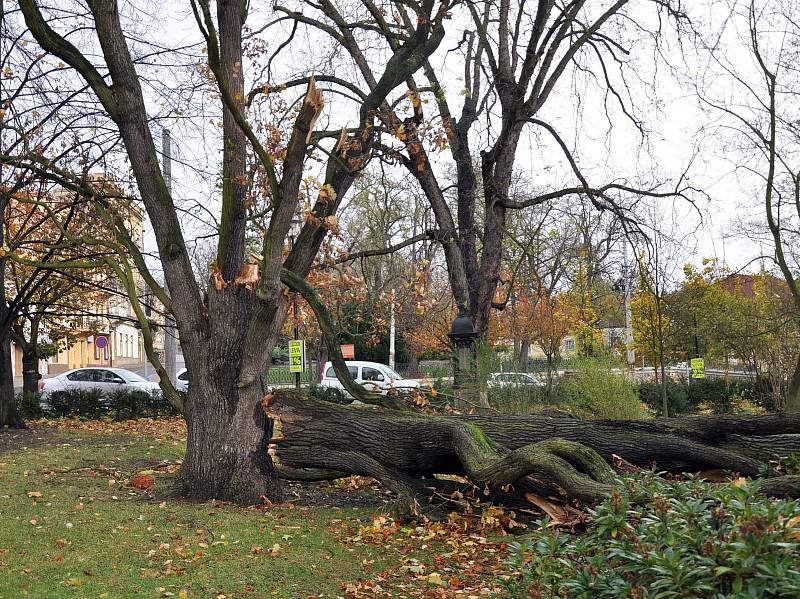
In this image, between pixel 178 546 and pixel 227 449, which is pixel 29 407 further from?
pixel 178 546

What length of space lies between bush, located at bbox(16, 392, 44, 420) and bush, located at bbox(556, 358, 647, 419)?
12815 mm

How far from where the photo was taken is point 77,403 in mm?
21172

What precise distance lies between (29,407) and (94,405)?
1.52 m

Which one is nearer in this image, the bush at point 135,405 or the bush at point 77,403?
the bush at point 77,403

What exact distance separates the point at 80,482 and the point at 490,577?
6.01 meters

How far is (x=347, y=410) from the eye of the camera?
31.2 ft

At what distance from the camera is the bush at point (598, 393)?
16.3 m

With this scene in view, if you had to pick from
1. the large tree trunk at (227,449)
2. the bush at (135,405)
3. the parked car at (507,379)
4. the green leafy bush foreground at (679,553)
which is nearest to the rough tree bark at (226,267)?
the large tree trunk at (227,449)

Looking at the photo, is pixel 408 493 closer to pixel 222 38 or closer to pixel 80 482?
pixel 80 482

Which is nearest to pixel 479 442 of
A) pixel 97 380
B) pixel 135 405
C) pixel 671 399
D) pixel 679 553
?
pixel 679 553

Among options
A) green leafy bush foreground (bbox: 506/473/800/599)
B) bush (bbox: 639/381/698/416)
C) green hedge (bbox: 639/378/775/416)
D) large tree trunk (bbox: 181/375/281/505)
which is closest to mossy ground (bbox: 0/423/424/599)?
large tree trunk (bbox: 181/375/281/505)

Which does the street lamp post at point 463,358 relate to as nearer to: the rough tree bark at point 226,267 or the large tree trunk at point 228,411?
the rough tree bark at point 226,267

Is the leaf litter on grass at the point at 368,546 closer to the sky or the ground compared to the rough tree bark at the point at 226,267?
closer to the ground

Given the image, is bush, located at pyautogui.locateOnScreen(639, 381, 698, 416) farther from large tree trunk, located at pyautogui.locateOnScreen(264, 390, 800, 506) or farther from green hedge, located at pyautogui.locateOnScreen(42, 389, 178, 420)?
large tree trunk, located at pyautogui.locateOnScreen(264, 390, 800, 506)
